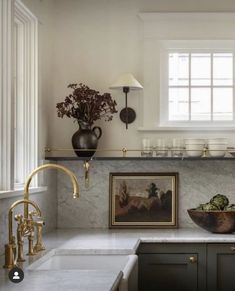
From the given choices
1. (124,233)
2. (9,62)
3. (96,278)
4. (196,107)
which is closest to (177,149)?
(196,107)

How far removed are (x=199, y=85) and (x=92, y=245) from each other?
65.1 inches

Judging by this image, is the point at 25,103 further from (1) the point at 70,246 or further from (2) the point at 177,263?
(2) the point at 177,263

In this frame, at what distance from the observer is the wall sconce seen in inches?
175

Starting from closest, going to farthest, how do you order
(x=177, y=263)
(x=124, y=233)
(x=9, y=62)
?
(x=9, y=62) < (x=177, y=263) < (x=124, y=233)

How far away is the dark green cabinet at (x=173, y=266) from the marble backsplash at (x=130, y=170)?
64 cm

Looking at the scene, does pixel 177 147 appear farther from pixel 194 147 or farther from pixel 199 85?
pixel 199 85

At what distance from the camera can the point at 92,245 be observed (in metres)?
3.67

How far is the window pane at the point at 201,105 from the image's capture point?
15.4 feet

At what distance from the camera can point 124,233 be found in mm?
4316

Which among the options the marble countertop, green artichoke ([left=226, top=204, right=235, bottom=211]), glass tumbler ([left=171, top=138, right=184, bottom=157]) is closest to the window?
glass tumbler ([left=171, top=138, right=184, bottom=157])

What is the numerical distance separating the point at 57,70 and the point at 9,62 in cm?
127

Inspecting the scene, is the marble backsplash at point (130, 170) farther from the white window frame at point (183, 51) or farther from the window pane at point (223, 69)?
the window pane at point (223, 69)

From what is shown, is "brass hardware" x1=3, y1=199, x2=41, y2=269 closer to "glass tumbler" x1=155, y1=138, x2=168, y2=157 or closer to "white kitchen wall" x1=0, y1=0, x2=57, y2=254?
"white kitchen wall" x1=0, y1=0, x2=57, y2=254

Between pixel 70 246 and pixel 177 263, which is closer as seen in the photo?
pixel 70 246
